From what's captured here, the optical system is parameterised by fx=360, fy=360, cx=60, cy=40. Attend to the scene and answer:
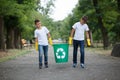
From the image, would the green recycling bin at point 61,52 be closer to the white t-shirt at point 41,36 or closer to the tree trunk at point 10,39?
the white t-shirt at point 41,36

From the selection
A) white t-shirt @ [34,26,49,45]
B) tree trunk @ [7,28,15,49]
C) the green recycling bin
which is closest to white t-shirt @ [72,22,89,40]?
the green recycling bin

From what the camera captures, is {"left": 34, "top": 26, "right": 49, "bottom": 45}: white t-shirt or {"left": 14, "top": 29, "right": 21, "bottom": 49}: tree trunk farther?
{"left": 14, "top": 29, "right": 21, "bottom": 49}: tree trunk

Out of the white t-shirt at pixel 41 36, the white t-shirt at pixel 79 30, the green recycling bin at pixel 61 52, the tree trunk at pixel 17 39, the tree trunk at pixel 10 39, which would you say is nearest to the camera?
the white t-shirt at pixel 79 30

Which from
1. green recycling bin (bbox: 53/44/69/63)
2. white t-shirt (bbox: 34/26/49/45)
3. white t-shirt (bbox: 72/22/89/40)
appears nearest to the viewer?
white t-shirt (bbox: 72/22/89/40)

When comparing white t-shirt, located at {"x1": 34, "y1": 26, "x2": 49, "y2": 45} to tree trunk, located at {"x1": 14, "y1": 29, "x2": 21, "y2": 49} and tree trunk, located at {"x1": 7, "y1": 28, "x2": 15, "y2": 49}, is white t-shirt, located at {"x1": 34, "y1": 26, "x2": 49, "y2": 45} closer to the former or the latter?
tree trunk, located at {"x1": 7, "y1": 28, "x2": 15, "y2": 49}

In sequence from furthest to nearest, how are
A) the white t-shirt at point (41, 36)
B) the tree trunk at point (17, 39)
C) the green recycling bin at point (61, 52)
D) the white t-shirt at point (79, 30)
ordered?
1. the tree trunk at point (17, 39)
2. the green recycling bin at point (61, 52)
3. the white t-shirt at point (41, 36)
4. the white t-shirt at point (79, 30)

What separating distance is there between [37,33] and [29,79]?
3932 mm

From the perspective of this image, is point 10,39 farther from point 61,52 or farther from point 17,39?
point 61,52

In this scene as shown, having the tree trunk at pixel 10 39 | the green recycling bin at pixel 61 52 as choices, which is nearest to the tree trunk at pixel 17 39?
the tree trunk at pixel 10 39

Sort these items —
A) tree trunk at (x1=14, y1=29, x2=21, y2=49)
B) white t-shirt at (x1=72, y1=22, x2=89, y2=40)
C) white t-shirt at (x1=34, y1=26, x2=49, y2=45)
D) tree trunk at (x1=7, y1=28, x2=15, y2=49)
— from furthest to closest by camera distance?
1. tree trunk at (x1=14, y1=29, x2=21, y2=49)
2. tree trunk at (x1=7, y1=28, x2=15, y2=49)
3. white t-shirt at (x1=34, y1=26, x2=49, y2=45)
4. white t-shirt at (x1=72, y1=22, x2=89, y2=40)

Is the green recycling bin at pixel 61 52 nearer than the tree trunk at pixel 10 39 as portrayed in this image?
Yes

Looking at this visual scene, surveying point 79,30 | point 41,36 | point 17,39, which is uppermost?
point 79,30

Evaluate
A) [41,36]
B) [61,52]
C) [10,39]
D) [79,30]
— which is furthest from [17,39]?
[79,30]

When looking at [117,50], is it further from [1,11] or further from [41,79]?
[41,79]
